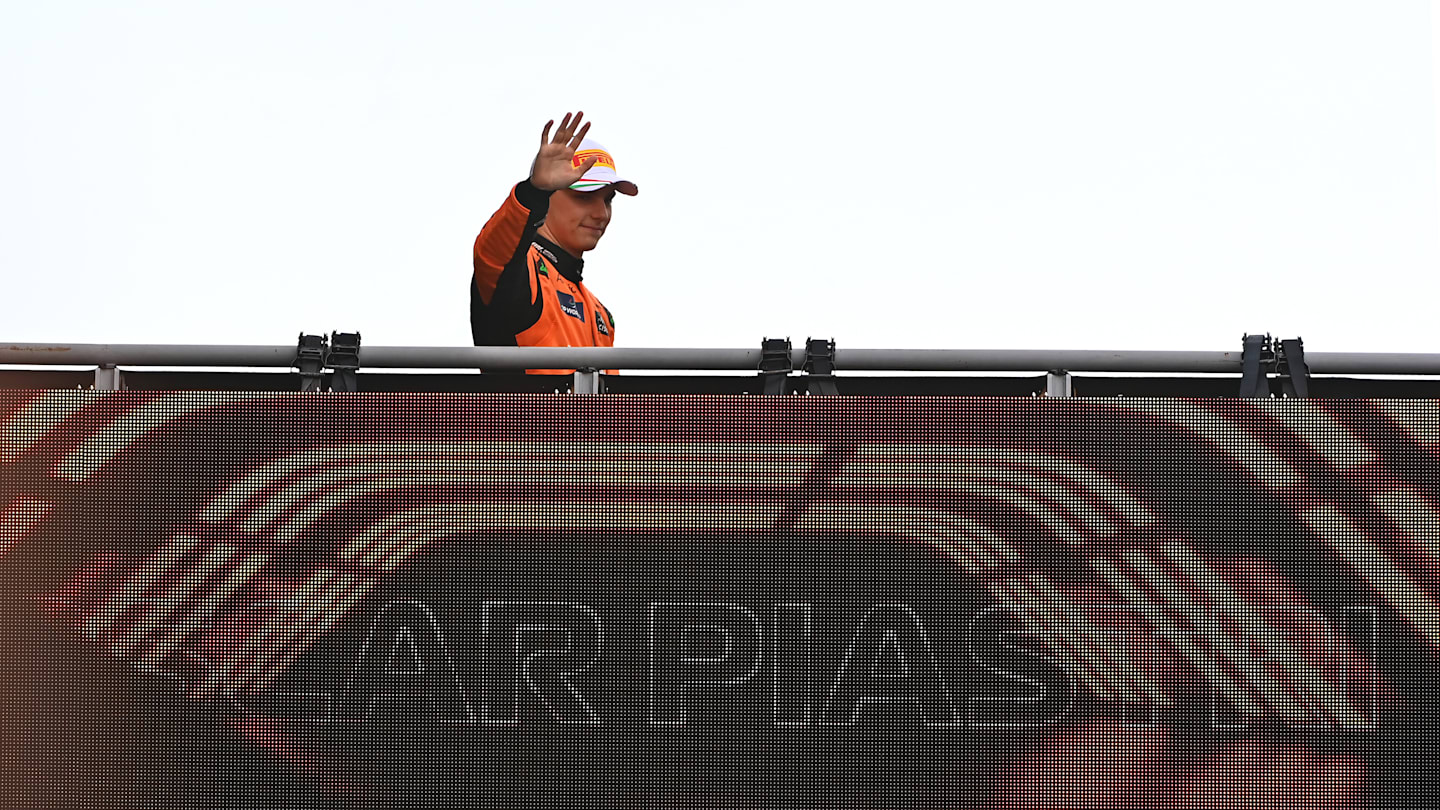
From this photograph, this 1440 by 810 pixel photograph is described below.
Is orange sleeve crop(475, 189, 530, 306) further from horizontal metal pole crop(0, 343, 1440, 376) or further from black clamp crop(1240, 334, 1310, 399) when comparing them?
black clamp crop(1240, 334, 1310, 399)

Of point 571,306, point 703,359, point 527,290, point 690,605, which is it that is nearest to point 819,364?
point 703,359

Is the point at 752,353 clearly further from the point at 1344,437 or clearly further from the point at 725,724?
the point at 1344,437

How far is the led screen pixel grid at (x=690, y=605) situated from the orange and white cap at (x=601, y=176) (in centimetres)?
223

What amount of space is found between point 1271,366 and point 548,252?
2.64m

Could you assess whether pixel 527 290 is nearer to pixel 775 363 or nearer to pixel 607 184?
pixel 607 184

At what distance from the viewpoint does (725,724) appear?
115 inches

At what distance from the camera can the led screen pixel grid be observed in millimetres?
2908

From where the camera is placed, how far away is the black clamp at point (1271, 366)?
312 cm

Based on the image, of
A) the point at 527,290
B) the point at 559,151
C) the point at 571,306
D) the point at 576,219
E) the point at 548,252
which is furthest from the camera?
the point at 576,219

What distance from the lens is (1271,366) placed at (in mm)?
3141

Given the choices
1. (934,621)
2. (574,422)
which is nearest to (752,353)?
(574,422)

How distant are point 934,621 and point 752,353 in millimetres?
708

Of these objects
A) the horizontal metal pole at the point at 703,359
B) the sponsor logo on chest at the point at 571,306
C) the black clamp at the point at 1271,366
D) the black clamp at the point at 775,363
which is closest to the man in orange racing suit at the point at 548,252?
the sponsor logo on chest at the point at 571,306

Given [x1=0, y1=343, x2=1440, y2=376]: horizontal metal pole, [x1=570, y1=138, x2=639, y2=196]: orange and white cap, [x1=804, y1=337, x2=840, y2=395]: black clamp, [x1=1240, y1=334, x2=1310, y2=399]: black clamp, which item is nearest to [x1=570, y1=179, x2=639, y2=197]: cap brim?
[x1=570, y1=138, x2=639, y2=196]: orange and white cap
